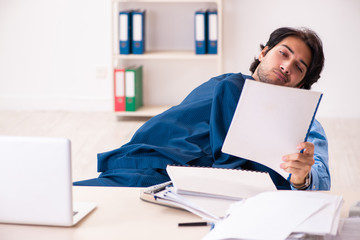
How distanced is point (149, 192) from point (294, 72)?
765mm

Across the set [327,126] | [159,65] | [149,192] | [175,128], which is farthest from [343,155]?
[149,192]

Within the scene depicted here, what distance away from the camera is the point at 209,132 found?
181cm

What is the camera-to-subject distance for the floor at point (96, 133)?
10.9 ft

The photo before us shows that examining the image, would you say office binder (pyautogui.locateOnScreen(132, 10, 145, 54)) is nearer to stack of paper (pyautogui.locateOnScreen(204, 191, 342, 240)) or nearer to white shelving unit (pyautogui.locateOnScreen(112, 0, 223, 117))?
white shelving unit (pyautogui.locateOnScreen(112, 0, 223, 117))

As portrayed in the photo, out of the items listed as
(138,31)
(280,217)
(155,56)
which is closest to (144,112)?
(155,56)

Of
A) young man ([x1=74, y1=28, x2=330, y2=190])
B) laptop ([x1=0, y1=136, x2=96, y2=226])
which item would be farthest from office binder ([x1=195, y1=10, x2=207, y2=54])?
laptop ([x1=0, y1=136, x2=96, y2=226])

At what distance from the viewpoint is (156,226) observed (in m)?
1.18

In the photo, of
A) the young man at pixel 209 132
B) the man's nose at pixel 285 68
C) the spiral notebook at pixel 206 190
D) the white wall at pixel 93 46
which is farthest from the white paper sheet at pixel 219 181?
the white wall at pixel 93 46

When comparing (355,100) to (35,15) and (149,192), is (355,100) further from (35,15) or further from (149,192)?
(149,192)

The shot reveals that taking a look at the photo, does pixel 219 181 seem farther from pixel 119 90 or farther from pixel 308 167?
pixel 119 90

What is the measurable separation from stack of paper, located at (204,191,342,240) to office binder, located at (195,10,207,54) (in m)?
3.28

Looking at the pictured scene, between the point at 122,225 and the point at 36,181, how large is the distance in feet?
0.65

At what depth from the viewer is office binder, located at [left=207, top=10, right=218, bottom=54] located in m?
4.25

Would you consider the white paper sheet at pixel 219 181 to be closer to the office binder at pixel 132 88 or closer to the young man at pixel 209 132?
the young man at pixel 209 132
